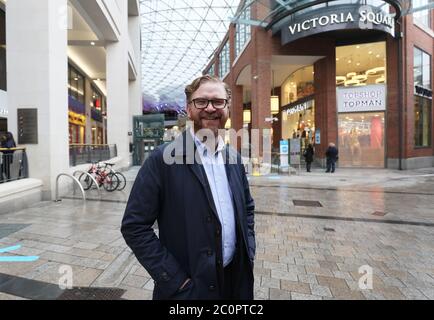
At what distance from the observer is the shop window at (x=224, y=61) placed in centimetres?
3600

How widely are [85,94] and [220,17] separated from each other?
21490 millimetres

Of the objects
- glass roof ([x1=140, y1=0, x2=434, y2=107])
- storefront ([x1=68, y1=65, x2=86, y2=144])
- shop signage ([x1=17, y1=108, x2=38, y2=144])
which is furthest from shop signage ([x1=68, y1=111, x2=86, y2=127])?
shop signage ([x1=17, y1=108, x2=38, y2=144])

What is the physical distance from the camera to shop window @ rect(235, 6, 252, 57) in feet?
83.4

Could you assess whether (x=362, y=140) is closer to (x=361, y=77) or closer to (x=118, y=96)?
(x=361, y=77)

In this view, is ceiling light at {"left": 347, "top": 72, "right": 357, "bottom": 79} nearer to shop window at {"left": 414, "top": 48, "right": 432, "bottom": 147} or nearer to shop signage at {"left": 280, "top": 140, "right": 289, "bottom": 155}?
shop window at {"left": 414, "top": 48, "right": 432, "bottom": 147}

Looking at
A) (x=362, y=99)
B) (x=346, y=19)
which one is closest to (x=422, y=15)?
(x=362, y=99)

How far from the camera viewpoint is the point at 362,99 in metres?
20.8

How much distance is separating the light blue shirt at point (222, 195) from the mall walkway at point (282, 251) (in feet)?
5.76

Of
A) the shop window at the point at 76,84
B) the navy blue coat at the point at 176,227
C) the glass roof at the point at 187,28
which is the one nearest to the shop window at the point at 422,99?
the glass roof at the point at 187,28

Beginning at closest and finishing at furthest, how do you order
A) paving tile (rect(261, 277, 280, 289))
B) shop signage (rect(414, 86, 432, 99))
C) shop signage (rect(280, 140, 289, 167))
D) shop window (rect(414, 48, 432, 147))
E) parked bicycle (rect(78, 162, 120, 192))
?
paving tile (rect(261, 277, 280, 289)) < parked bicycle (rect(78, 162, 120, 192)) < shop signage (rect(280, 140, 289, 167)) < shop signage (rect(414, 86, 432, 99)) < shop window (rect(414, 48, 432, 147))

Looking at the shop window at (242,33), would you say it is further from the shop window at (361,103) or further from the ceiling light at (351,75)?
the ceiling light at (351,75)

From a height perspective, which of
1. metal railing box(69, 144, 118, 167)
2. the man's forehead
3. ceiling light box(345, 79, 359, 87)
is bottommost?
metal railing box(69, 144, 118, 167)

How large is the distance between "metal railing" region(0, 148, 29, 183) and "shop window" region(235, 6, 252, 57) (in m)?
20.0

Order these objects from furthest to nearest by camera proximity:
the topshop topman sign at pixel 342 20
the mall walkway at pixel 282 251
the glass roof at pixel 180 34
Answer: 1. the glass roof at pixel 180 34
2. the topshop topman sign at pixel 342 20
3. the mall walkway at pixel 282 251
